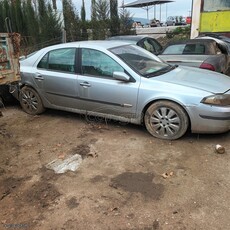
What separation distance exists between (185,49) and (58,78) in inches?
149

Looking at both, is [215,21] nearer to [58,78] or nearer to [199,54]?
[199,54]

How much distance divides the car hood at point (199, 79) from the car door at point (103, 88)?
0.61m

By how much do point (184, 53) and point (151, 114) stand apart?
3.56 metres

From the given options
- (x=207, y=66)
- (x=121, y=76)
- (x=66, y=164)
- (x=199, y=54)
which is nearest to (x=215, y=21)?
(x=199, y=54)

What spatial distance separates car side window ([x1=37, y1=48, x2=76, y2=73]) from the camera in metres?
5.26

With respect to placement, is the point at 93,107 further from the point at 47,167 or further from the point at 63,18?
the point at 63,18

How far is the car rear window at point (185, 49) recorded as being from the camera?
742 cm

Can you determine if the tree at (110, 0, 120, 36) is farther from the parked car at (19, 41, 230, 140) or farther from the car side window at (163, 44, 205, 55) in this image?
the parked car at (19, 41, 230, 140)

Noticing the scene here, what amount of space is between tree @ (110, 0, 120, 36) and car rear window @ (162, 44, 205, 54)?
8.64 meters

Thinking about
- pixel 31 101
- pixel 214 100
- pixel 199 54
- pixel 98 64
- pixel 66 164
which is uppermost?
pixel 98 64

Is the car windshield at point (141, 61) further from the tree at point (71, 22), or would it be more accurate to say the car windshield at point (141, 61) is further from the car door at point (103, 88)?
the tree at point (71, 22)

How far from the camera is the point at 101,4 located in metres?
15.8

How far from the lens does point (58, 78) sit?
535cm

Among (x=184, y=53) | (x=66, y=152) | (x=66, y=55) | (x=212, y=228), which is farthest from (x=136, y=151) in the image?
(x=184, y=53)
